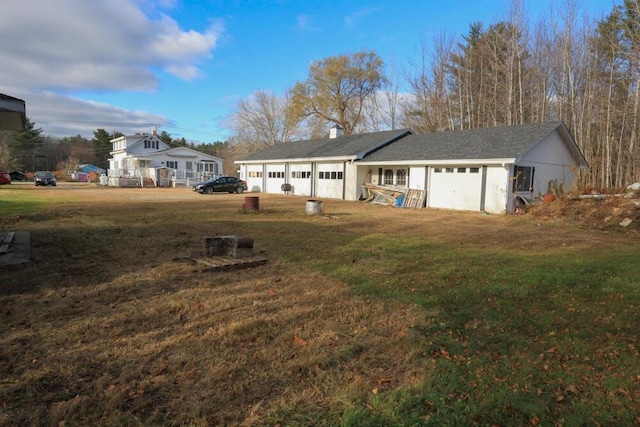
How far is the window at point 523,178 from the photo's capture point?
704 inches

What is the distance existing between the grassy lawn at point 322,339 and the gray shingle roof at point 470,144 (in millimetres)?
11061

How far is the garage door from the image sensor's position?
18828 mm

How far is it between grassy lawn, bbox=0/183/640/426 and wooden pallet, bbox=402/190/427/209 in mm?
12160

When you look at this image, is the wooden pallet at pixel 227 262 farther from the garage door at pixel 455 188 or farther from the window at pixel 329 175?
the window at pixel 329 175

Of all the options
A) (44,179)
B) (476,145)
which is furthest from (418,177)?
(44,179)

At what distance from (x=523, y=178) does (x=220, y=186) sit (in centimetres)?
2216

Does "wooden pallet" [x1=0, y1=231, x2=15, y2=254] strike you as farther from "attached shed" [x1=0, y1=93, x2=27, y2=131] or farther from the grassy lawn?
"attached shed" [x1=0, y1=93, x2=27, y2=131]

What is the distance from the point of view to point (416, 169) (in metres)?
21.4

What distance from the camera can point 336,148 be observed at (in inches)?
1121

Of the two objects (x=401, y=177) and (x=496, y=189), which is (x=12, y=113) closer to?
(x=496, y=189)

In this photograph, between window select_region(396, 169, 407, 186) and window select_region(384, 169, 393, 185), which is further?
window select_region(384, 169, 393, 185)

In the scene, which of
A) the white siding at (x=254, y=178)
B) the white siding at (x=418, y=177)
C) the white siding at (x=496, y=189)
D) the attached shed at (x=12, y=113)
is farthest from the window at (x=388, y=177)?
the attached shed at (x=12, y=113)

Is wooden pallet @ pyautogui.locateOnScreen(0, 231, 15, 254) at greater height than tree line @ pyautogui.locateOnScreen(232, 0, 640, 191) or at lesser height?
lesser

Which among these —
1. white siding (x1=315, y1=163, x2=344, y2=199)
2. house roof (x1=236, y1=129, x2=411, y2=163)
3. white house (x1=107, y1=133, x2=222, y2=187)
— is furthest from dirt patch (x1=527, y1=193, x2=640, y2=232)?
white house (x1=107, y1=133, x2=222, y2=187)
